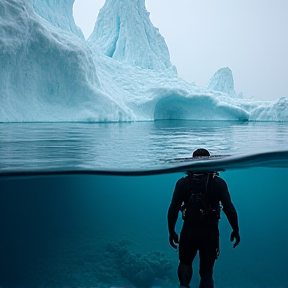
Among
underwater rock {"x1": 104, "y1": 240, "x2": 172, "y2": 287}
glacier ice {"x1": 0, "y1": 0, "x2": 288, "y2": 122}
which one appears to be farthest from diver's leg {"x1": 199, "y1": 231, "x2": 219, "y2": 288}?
glacier ice {"x1": 0, "y1": 0, "x2": 288, "y2": 122}

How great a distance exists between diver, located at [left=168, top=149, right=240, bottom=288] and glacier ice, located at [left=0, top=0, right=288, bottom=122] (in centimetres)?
1807

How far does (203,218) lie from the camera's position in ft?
11.5

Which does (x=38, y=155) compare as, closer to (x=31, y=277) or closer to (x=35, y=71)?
(x=31, y=277)

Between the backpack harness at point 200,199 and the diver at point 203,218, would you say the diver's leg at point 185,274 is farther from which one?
the backpack harness at point 200,199

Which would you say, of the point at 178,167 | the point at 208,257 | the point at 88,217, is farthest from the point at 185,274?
the point at 88,217

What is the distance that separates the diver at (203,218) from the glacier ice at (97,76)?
59.3 ft

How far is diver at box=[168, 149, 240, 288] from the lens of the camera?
3.50 metres

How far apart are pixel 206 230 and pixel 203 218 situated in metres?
0.13

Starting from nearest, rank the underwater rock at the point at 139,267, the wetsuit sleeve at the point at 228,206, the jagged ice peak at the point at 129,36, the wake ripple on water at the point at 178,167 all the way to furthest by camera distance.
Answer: the wetsuit sleeve at the point at 228,206
the wake ripple on water at the point at 178,167
the underwater rock at the point at 139,267
the jagged ice peak at the point at 129,36

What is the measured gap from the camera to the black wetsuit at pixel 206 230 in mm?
3494

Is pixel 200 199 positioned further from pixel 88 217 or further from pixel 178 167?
pixel 88 217

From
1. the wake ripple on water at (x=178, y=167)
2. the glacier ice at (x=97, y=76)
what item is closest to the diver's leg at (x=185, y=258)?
the wake ripple on water at (x=178, y=167)

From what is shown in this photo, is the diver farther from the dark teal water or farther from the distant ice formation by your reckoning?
the distant ice formation

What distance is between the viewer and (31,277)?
8055 mm
